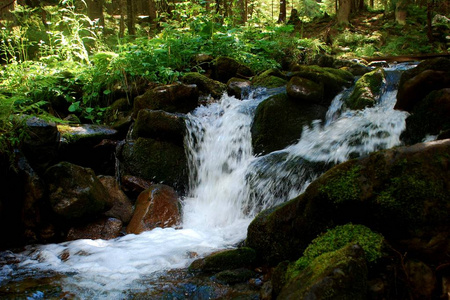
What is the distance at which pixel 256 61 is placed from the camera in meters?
9.57

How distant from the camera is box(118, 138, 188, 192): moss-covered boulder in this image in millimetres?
6156

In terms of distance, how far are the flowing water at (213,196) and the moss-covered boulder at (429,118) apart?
7.9 inches

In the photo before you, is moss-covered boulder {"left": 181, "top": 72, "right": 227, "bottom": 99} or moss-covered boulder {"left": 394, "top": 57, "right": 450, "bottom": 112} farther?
moss-covered boulder {"left": 181, "top": 72, "right": 227, "bottom": 99}

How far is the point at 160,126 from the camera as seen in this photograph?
20.7 ft

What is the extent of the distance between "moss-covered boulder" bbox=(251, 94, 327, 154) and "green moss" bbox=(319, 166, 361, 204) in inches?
123

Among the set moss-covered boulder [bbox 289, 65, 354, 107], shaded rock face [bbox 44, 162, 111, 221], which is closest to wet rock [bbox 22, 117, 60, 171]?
shaded rock face [bbox 44, 162, 111, 221]

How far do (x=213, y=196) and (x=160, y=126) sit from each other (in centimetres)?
166

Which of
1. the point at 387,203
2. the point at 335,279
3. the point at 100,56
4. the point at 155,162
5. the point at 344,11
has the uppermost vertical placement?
the point at 344,11

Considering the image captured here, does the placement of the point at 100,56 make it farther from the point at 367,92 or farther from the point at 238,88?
the point at 367,92

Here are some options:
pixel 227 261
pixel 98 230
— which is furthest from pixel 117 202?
pixel 227 261

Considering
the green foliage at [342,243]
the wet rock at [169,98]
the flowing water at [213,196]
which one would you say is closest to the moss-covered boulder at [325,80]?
the flowing water at [213,196]

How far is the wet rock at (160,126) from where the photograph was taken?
20.7 ft

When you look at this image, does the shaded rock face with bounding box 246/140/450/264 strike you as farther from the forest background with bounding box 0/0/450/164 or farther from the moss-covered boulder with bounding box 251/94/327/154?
the forest background with bounding box 0/0/450/164

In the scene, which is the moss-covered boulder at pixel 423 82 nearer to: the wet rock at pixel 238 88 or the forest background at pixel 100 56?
the wet rock at pixel 238 88
